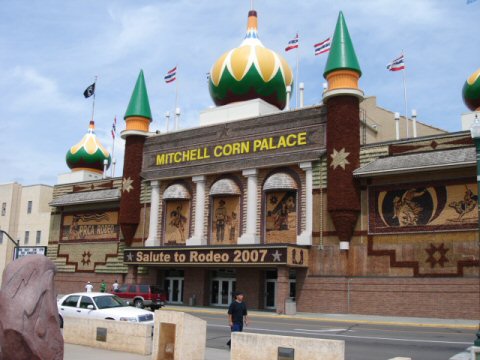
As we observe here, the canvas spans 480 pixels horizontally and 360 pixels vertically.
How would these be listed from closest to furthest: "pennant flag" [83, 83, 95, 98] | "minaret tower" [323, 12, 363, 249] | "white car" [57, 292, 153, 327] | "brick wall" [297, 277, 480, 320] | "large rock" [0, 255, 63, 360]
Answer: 1. "large rock" [0, 255, 63, 360]
2. "white car" [57, 292, 153, 327]
3. "brick wall" [297, 277, 480, 320]
4. "minaret tower" [323, 12, 363, 249]
5. "pennant flag" [83, 83, 95, 98]

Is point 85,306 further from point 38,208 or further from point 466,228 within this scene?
point 38,208

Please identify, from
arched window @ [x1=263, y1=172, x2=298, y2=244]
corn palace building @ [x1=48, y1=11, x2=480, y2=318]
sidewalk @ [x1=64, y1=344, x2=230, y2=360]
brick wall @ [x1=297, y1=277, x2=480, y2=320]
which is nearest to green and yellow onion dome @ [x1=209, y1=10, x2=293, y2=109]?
corn palace building @ [x1=48, y1=11, x2=480, y2=318]

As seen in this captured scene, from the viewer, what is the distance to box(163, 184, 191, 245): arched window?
39812 millimetres

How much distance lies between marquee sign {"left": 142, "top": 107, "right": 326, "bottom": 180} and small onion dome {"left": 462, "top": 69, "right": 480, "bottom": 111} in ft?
38.6

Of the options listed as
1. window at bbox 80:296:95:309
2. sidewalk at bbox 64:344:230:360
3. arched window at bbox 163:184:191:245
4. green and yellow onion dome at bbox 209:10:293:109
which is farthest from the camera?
arched window at bbox 163:184:191:245

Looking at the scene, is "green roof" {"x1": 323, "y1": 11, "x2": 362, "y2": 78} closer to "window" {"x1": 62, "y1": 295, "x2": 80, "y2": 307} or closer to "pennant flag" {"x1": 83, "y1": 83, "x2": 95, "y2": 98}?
"window" {"x1": 62, "y1": 295, "x2": 80, "y2": 307}

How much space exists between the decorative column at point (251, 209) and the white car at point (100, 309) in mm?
15763

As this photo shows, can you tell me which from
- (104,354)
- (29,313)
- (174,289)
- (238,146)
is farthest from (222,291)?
(29,313)

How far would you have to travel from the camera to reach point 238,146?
3778cm

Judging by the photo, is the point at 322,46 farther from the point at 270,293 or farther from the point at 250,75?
the point at 270,293

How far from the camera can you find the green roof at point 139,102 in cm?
4372

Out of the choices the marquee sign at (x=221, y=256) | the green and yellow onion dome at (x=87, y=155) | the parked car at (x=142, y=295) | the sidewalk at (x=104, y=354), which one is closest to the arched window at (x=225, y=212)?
the marquee sign at (x=221, y=256)

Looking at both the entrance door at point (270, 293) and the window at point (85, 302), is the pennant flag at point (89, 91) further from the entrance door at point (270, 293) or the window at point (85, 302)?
the window at point (85, 302)

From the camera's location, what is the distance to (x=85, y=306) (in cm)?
2020
